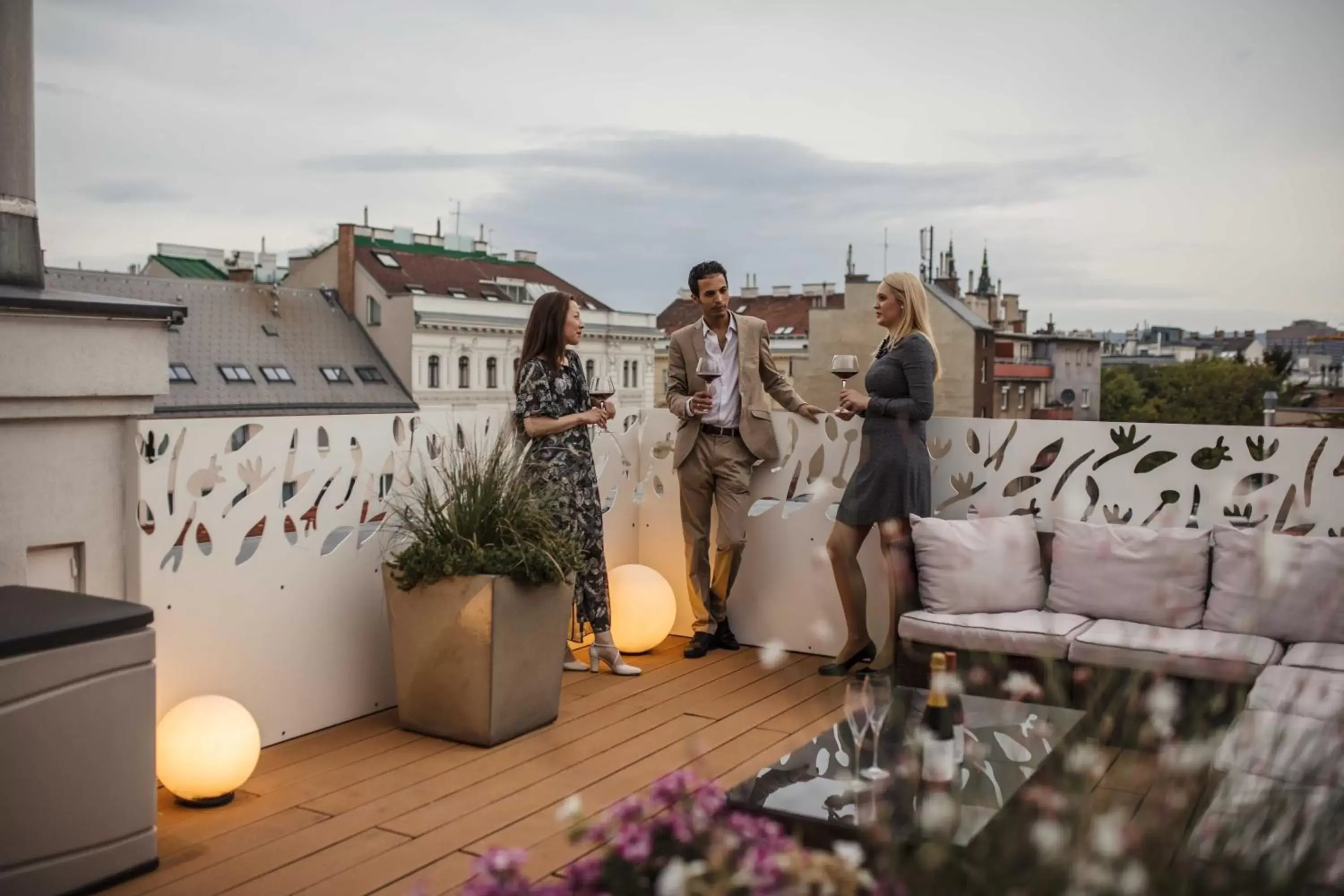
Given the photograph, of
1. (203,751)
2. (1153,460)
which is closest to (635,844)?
(203,751)

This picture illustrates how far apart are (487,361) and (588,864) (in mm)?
53664

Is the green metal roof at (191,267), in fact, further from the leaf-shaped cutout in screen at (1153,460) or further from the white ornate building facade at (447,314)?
the leaf-shaped cutout in screen at (1153,460)

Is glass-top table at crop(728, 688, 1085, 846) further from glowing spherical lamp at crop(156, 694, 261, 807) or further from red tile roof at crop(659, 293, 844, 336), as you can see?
red tile roof at crop(659, 293, 844, 336)

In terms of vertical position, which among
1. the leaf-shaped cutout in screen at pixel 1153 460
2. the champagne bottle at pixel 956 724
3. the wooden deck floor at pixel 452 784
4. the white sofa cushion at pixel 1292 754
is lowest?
the wooden deck floor at pixel 452 784

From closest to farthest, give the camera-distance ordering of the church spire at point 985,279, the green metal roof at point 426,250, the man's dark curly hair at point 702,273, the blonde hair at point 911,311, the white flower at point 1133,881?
the white flower at point 1133,881, the blonde hair at point 911,311, the man's dark curly hair at point 702,273, the church spire at point 985,279, the green metal roof at point 426,250

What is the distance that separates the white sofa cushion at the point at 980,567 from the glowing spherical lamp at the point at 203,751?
7.80ft

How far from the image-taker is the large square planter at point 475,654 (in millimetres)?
3799

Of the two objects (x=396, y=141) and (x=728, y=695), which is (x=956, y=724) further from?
(x=396, y=141)

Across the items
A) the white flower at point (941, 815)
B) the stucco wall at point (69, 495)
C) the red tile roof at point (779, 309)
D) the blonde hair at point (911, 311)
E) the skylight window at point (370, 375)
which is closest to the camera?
the white flower at point (941, 815)

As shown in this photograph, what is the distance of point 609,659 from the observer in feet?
15.7

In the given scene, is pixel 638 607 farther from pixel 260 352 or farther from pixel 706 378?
pixel 260 352

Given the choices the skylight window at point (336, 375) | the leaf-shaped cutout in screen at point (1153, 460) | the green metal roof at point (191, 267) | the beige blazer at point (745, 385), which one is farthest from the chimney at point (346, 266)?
the leaf-shaped cutout in screen at point (1153, 460)

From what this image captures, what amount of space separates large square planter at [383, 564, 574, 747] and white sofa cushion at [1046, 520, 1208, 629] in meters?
1.78

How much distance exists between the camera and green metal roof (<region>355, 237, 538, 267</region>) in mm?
54969
